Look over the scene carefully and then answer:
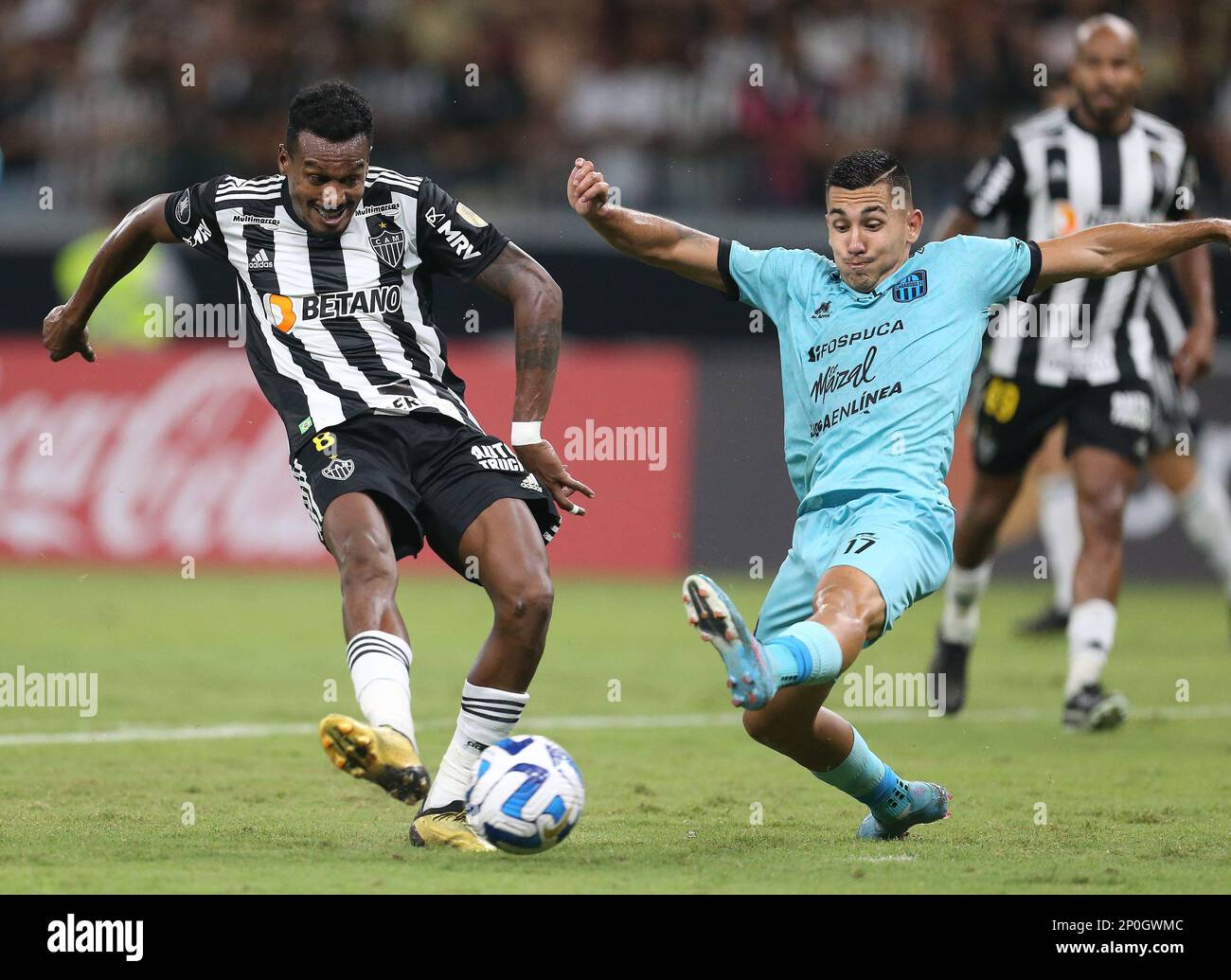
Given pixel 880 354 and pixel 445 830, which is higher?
pixel 880 354

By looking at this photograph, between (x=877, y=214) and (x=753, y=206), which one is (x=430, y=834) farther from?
(x=753, y=206)

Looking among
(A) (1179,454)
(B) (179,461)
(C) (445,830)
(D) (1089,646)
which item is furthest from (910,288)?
(B) (179,461)

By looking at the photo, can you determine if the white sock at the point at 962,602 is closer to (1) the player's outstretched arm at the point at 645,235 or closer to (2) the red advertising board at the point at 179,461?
(1) the player's outstretched arm at the point at 645,235

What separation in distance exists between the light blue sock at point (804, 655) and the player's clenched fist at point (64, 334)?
279 cm

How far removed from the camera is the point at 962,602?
8555 millimetres

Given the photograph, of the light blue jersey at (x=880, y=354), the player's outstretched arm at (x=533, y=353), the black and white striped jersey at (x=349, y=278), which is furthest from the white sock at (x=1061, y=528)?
the black and white striped jersey at (x=349, y=278)

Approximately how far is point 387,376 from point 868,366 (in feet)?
4.80

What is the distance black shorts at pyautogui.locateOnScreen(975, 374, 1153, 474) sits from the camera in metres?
8.38

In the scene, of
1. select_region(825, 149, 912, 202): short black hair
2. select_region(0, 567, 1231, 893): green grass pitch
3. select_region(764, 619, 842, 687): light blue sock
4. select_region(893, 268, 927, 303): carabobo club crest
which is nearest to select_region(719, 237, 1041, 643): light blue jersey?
select_region(893, 268, 927, 303): carabobo club crest

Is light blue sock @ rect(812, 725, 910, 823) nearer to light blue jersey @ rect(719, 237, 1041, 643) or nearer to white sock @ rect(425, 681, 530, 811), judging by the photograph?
light blue jersey @ rect(719, 237, 1041, 643)

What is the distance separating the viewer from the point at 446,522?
19.0 ft

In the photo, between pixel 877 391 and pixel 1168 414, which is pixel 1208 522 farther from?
pixel 877 391

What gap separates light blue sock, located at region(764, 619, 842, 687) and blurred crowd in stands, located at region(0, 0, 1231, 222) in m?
12.0

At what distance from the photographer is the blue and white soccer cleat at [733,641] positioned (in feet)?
15.0
